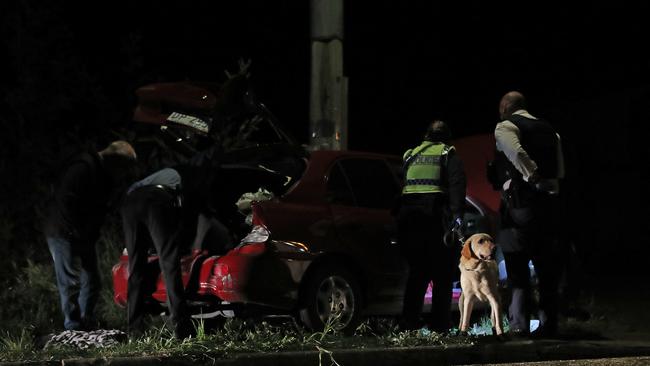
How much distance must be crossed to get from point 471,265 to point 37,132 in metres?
7.92

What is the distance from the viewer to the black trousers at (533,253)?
8.92m

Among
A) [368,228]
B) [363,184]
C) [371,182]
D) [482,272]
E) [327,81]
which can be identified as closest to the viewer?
[482,272]

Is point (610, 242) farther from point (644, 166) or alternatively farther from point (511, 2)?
point (511, 2)

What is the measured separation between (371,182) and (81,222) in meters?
2.45

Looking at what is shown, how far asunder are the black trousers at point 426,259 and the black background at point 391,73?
4.68 feet

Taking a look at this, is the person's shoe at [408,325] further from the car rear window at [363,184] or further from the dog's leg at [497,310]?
the car rear window at [363,184]

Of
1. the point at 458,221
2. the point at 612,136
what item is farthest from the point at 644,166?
the point at 458,221

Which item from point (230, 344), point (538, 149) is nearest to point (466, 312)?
point (538, 149)

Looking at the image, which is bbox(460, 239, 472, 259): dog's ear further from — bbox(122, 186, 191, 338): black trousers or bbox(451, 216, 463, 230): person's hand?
bbox(122, 186, 191, 338): black trousers

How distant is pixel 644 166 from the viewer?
56.7 ft

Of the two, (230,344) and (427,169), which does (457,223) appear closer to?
(427,169)

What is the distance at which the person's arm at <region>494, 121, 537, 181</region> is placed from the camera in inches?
345

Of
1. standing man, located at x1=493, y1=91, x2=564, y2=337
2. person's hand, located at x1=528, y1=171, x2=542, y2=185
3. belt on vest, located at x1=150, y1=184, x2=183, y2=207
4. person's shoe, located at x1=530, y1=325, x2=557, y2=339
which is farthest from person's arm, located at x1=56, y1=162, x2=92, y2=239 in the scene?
person's shoe, located at x1=530, y1=325, x2=557, y2=339

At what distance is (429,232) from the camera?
29.9 ft
